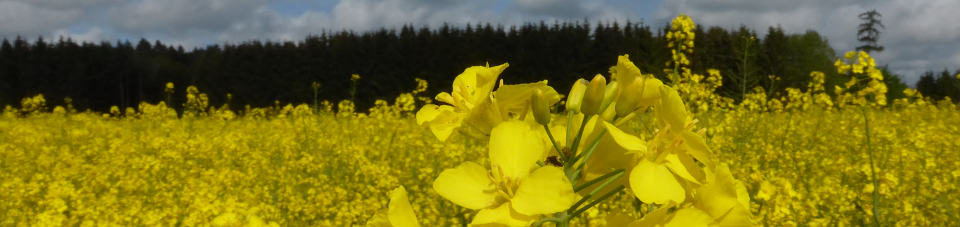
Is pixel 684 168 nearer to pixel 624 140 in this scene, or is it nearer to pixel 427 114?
pixel 624 140

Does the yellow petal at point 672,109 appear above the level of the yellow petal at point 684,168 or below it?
above

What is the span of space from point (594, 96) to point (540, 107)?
7cm

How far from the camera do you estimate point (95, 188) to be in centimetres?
482

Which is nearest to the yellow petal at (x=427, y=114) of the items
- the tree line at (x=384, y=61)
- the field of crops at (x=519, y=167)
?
the field of crops at (x=519, y=167)

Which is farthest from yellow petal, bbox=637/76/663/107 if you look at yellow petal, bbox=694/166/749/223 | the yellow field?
the yellow field

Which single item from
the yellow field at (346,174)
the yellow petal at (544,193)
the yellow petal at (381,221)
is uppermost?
the yellow petal at (544,193)

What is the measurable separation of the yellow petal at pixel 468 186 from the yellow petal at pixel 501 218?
0.02m

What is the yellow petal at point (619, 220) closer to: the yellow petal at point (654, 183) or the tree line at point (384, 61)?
the yellow petal at point (654, 183)

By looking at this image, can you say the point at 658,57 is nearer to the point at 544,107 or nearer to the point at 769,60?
the point at 769,60

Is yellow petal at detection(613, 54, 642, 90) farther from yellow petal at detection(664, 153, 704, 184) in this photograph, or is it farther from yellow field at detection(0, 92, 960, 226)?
yellow field at detection(0, 92, 960, 226)

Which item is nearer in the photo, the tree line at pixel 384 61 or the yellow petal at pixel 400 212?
the yellow petal at pixel 400 212

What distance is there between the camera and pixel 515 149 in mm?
752

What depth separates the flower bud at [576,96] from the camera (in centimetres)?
81

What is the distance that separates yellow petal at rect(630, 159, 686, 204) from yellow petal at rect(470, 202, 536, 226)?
120 millimetres
